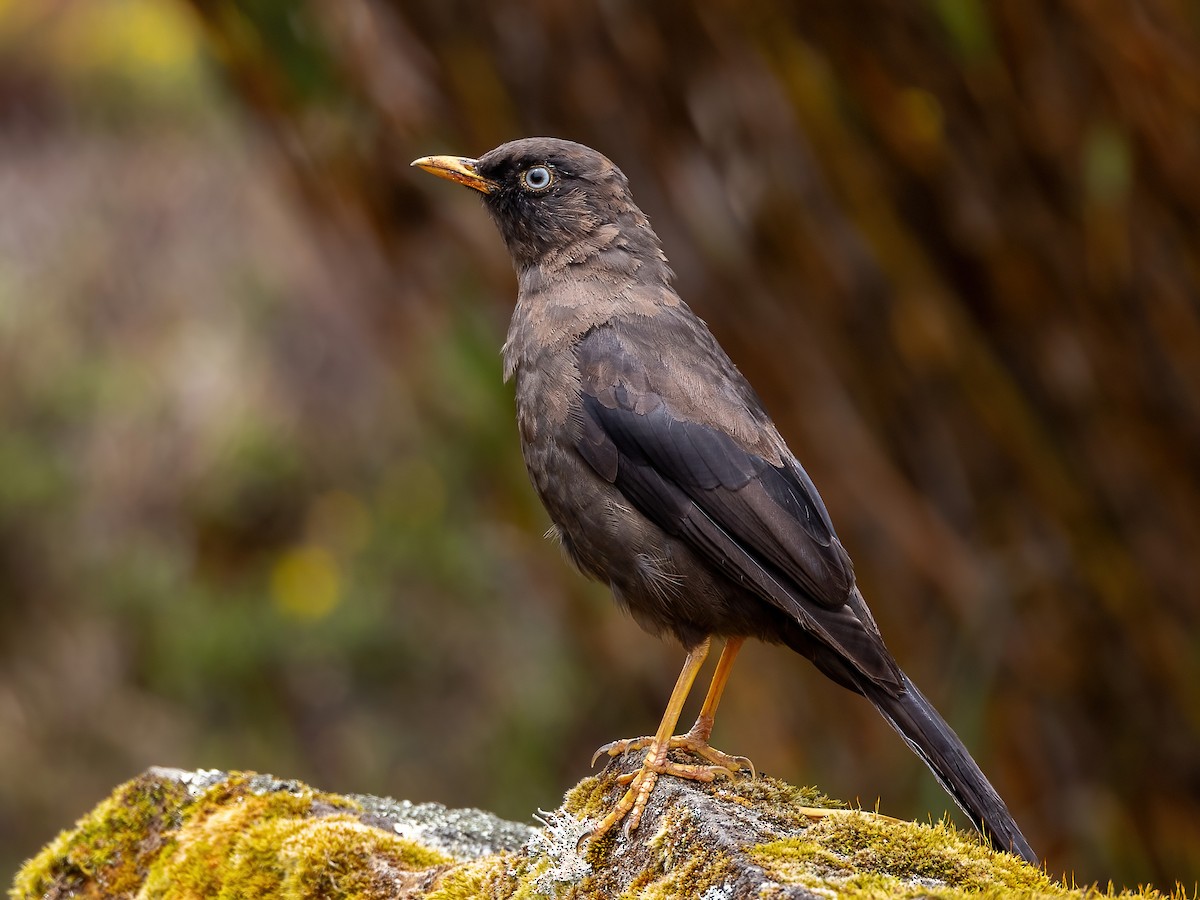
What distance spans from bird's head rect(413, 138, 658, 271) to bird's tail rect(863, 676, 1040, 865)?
1896mm

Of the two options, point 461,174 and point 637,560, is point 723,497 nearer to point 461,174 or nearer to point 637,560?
point 637,560

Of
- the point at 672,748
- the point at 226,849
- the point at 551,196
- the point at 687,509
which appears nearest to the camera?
the point at 226,849

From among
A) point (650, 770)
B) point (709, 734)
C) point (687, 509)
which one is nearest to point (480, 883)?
point (650, 770)

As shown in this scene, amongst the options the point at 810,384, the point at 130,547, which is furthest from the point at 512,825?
the point at 130,547

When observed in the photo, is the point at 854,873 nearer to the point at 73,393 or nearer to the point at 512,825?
the point at 512,825

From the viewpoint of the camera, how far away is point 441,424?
839 centimetres

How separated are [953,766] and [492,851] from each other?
1.36 m

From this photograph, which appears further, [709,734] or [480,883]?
[709,734]

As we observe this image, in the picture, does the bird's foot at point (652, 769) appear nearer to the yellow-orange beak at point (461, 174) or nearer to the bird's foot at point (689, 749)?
the bird's foot at point (689, 749)

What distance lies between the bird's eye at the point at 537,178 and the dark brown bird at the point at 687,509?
55 cm

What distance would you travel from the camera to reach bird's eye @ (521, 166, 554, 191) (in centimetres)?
514

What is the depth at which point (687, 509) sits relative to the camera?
4.23m

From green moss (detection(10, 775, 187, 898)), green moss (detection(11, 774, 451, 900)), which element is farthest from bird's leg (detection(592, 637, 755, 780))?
green moss (detection(10, 775, 187, 898))

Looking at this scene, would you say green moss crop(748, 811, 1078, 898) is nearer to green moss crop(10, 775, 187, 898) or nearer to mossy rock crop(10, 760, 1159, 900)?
mossy rock crop(10, 760, 1159, 900)
